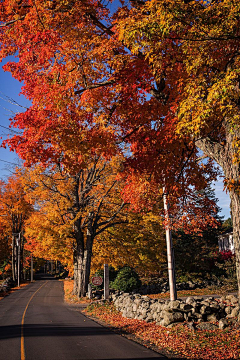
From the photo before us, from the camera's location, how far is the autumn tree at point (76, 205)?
23.6 m

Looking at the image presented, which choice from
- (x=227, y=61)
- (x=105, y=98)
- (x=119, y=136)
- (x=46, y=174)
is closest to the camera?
(x=227, y=61)

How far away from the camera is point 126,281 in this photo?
27656 mm

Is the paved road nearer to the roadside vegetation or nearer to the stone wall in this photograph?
the roadside vegetation

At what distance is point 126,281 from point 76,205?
312 inches

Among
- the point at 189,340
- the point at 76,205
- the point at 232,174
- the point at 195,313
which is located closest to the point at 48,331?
the point at 195,313

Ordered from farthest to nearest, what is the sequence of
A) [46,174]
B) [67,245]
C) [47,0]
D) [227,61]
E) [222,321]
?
[67,245] → [46,174] → [222,321] → [47,0] → [227,61]

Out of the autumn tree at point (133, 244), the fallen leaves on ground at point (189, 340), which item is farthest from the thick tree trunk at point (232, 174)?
the autumn tree at point (133, 244)

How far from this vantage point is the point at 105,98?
34.7ft

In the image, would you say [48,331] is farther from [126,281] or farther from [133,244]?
[126,281]

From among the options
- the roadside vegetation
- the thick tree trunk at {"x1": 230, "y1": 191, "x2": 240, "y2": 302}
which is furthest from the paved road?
the thick tree trunk at {"x1": 230, "y1": 191, "x2": 240, "y2": 302}

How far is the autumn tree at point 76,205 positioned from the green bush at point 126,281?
347 cm

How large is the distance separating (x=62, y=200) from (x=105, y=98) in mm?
14971

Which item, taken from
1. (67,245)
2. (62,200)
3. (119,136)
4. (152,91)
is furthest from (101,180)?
(152,91)

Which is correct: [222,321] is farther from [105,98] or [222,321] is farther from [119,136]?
[105,98]
